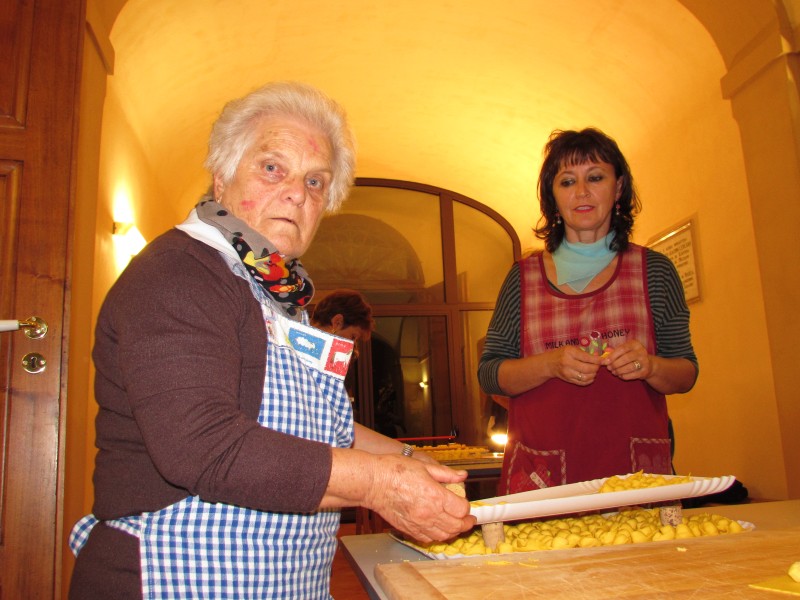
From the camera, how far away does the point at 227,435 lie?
897 mm

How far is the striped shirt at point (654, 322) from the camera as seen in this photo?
74.3 inches

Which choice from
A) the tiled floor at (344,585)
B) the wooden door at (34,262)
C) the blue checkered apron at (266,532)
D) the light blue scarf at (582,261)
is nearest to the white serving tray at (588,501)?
the blue checkered apron at (266,532)

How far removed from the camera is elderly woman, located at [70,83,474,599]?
901 mm

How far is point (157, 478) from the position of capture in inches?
40.1

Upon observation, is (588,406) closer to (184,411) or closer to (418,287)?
(184,411)

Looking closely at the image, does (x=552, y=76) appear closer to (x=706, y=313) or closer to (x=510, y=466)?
(x=706, y=313)

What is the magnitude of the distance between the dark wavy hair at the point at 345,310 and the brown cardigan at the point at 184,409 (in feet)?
9.19

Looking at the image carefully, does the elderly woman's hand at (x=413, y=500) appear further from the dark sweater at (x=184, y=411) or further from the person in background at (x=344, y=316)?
the person in background at (x=344, y=316)

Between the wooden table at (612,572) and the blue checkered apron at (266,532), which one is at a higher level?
the blue checkered apron at (266,532)

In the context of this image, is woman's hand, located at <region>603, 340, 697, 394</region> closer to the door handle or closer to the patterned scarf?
the patterned scarf

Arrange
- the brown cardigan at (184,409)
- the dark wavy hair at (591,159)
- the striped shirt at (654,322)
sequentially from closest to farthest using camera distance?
the brown cardigan at (184,409), the striped shirt at (654,322), the dark wavy hair at (591,159)

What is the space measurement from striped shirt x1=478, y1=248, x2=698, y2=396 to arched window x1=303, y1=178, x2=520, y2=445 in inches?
230

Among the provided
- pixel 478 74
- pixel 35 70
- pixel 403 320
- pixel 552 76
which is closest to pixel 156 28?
pixel 35 70

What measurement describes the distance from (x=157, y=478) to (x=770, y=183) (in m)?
3.69
